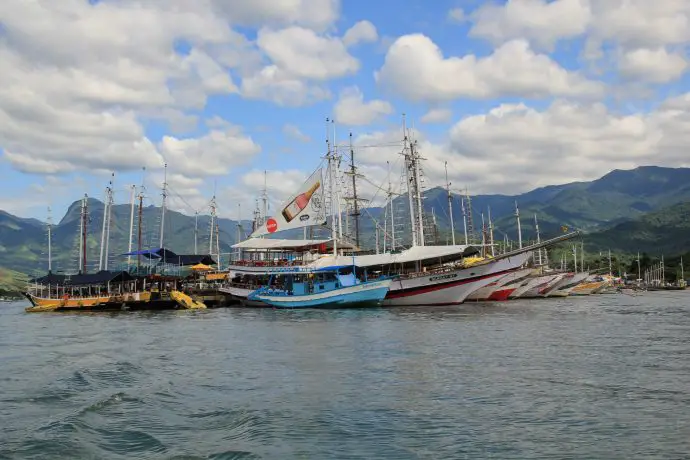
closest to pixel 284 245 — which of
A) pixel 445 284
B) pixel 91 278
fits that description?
pixel 445 284

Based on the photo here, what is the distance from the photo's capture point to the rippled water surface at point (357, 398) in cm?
1400

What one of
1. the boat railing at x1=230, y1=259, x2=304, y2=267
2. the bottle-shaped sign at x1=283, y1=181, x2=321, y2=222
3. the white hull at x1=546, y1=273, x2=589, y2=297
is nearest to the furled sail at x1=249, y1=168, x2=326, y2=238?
the bottle-shaped sign at x1=283, y1=181, x2=321, y2=222

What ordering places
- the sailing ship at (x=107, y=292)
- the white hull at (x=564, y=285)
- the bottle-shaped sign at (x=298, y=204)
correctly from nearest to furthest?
the sailing ship at (x=107, y=292) < the bottle-shaped sign at (x=298, y=204) < the white hull at (x=564, y=285)

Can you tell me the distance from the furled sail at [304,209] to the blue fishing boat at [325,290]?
7.82 m

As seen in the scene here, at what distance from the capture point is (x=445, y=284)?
70.0 m

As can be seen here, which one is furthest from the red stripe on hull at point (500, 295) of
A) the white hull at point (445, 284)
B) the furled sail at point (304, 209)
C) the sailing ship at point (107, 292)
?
the sailing ship at point (107, 292)

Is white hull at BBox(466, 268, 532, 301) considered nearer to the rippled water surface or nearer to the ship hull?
the ship hull

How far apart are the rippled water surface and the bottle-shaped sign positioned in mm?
45611

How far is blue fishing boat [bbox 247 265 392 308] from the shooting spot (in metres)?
67.8

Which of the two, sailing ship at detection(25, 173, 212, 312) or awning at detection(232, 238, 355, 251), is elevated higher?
awning at detection(232, 238, 355, 251)

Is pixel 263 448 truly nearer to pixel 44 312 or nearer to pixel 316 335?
pixel 316 335

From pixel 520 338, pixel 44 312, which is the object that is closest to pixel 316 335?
pixel 520 338

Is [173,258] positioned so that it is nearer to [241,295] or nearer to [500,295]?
[241,295]

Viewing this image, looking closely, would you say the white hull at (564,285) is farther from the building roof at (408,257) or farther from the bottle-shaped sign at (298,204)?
the bottle-shaped sign at (298,204)
